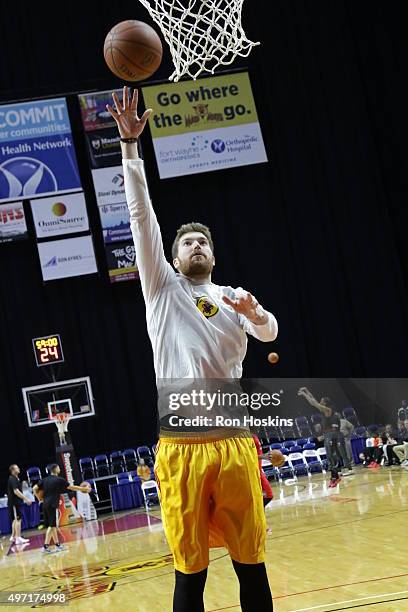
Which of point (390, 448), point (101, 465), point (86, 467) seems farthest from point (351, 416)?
point (86, 467)

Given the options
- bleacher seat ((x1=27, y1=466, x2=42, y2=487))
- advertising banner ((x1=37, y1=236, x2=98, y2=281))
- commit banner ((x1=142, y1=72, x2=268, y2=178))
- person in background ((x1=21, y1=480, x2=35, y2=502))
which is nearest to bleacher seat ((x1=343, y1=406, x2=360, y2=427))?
commit banner ((x1=142, y1=72, x2=268, y2=178))

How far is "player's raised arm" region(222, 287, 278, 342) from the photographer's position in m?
3.36

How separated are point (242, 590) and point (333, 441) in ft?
43.7

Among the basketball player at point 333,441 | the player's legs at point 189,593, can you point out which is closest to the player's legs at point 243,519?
the player's legs at point 189,593

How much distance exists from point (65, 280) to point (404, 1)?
1270cm

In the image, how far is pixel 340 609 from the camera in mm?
5102

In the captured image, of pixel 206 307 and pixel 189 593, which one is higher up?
pixel 206 307

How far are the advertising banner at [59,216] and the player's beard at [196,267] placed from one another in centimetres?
1739

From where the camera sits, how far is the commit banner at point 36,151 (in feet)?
67.1

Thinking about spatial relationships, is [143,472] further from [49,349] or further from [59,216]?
[59,216]

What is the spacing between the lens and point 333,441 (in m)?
16.4

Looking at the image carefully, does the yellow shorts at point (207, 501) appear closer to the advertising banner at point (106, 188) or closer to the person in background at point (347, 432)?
the person in background at point (347, 432)

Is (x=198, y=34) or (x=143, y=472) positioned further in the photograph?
(x=143, y=472)

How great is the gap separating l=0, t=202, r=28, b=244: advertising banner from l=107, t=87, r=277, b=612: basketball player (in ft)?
57.6
